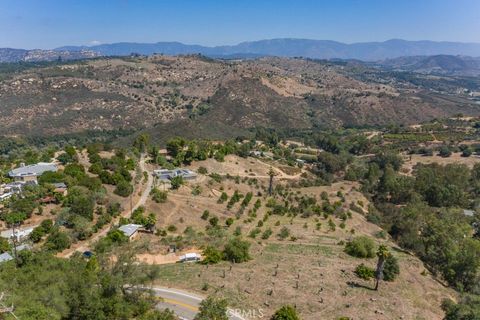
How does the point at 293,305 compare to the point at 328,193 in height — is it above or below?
above

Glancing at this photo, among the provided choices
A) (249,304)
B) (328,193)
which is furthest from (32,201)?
(328,193)

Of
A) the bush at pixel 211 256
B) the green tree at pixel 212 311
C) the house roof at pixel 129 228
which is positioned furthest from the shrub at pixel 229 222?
the green tree at pixel 212 311

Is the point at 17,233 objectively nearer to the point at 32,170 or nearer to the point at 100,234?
the point at 100,234

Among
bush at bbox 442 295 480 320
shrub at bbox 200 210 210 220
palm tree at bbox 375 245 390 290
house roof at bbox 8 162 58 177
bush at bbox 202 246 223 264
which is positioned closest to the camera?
bush at bbox 442 295 480 320

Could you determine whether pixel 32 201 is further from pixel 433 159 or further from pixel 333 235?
pixel 433 159

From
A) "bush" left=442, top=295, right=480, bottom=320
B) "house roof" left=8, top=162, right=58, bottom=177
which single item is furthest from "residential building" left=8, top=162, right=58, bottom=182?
"bush" left=442, top=295, right=480, bottom=320

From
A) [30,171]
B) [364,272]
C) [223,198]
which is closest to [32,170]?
[30,171]

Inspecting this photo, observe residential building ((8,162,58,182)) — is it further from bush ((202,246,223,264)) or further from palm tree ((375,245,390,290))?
palm tree ((375,245,390,290))
